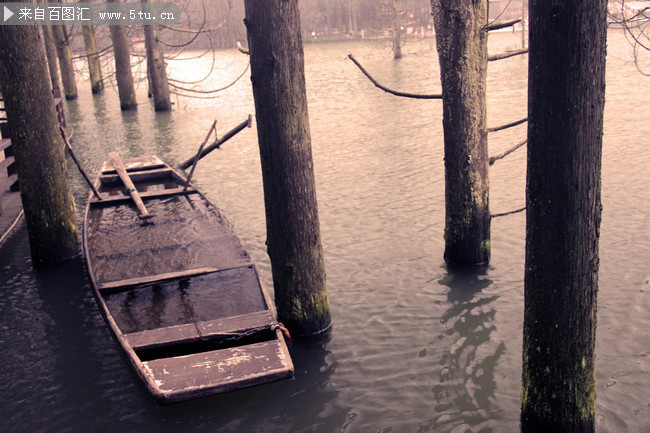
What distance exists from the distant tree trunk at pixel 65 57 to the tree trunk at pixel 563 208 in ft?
73.4

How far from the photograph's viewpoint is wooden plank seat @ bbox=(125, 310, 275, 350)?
16.6 feet

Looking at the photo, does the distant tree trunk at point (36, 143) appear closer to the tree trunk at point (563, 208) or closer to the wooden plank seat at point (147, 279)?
the wooden plank seat at point (147, 279)

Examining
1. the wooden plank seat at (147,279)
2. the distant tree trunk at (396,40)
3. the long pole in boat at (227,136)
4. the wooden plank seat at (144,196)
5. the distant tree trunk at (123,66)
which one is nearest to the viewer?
the wooden plank seat at (147,279)

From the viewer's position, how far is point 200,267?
6.41 m

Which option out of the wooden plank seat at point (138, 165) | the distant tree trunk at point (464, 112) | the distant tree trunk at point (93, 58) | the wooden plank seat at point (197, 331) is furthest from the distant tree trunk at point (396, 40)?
the wooden plank seat at point (197, 331)

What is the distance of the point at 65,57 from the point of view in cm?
2438

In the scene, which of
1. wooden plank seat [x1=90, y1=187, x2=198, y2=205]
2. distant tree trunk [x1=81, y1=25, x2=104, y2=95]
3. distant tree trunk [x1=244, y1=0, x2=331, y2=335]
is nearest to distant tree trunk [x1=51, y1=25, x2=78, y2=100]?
distant tree trunk [x1=81, y1=25, x2=104, y2=95]

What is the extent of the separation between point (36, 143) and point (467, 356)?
539 cm

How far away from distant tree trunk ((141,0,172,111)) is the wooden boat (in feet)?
41.7

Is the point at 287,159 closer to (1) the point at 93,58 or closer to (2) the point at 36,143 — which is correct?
(2) the point at 36,143

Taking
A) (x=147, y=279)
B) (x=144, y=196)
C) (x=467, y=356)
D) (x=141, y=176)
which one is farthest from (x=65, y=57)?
(x=467, y=356)

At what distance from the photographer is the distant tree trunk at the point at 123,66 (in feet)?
69.4

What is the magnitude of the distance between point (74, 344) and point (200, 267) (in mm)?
1407

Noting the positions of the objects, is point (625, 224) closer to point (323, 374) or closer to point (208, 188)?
point (323, 374)
